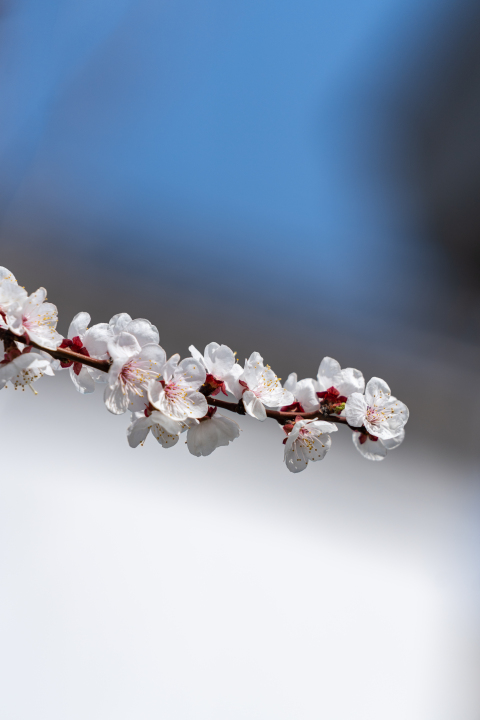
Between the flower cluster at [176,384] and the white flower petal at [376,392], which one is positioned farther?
the white flower petal at [376,392]

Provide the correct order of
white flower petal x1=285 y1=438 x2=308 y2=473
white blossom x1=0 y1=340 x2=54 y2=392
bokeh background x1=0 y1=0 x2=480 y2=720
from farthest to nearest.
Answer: bokeh background x1=0 y1=0 x2=480 y2=720 → white flower petal x1=285 y1=438 x2=308 y2=473 → white blossom x1=0 y1=340 x2=54 y2=392

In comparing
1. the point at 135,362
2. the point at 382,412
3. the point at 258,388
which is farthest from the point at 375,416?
the point at 135,362

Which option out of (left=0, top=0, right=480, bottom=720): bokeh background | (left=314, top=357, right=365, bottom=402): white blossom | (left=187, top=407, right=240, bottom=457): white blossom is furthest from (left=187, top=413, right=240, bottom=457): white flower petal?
(left=0, top=0, right=480, bottom=720): bokeh background

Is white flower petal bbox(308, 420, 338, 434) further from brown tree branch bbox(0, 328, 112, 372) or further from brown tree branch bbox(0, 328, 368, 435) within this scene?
brown tree branch bbox(0, 328, 112, 372)

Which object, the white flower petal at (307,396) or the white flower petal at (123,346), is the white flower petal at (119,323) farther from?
the white flower petal at (307,396)

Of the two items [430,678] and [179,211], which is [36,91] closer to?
[179,211]

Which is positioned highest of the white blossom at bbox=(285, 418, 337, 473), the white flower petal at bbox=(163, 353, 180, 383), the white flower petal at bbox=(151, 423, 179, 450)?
the white blossom at bbox=(285, 418, 337, 473)

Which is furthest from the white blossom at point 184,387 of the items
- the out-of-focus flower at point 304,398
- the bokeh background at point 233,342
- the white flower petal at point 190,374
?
the bokeh background at point 233,342

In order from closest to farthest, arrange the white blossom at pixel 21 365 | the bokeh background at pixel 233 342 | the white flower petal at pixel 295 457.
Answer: the white blossom at pixel 21 365
the white flower petal at pixel 295 457
the bokeh background at pixel 233 342

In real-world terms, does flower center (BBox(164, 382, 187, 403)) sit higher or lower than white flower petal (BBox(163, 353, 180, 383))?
lower

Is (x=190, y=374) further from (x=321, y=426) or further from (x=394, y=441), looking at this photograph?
(x=394, y=441)
